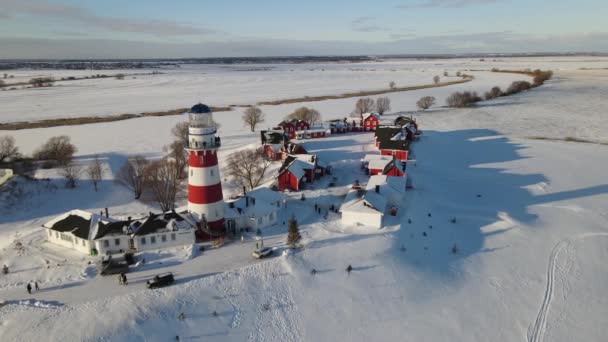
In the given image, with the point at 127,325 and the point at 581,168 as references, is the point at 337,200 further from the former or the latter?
the point at 581,168

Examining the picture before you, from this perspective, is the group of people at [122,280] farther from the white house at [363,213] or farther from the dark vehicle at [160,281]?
the white house at [363,213]

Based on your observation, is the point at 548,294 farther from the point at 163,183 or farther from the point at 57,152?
the point at 57,152

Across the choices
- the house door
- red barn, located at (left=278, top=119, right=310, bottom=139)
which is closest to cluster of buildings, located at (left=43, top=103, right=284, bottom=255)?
the house door

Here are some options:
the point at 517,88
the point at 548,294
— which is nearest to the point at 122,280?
the point at 548,294

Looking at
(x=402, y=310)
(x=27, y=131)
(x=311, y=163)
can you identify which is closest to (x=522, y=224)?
(x=402, y=310)

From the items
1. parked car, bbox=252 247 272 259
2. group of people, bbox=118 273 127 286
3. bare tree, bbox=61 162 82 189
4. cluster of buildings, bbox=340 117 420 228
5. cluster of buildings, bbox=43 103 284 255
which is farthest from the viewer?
bare tree, bbox=61 162 82 189

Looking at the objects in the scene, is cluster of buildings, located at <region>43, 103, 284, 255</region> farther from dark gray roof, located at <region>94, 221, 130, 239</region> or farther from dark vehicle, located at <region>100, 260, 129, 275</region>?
dark vehicle, located at <region>100, 260, 129, 275</region>
